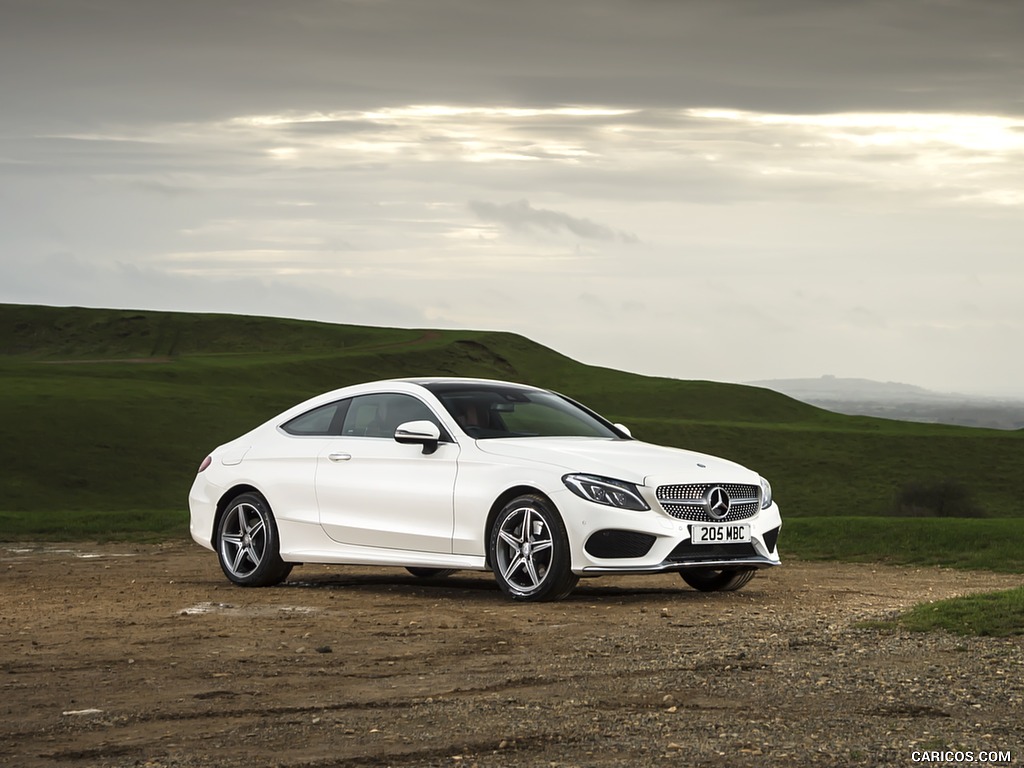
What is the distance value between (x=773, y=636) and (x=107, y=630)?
15.2ft

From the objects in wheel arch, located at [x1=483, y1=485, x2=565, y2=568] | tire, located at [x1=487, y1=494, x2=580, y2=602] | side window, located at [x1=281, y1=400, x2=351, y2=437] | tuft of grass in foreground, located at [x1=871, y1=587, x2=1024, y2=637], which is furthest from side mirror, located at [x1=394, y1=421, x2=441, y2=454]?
tuft of grass in foreground, located at [x1=871, y1=587, x2=1024, y2=637]

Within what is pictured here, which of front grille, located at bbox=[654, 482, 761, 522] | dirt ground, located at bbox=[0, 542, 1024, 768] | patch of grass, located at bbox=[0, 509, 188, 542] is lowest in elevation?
patch of grass, located at bbox=[0, 509, 188, 542]

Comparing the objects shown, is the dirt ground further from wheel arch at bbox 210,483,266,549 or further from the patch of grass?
the patch of grass

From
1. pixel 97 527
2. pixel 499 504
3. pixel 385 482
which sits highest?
pixel 385 482

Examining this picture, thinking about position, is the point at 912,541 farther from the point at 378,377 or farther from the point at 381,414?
the point at 378,377

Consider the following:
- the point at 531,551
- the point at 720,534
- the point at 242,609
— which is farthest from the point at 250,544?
the point at 720,534

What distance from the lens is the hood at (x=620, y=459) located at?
11023 mm

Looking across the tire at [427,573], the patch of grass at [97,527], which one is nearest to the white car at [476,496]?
the tire at [427,573]

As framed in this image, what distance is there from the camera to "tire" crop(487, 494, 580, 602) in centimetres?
1092

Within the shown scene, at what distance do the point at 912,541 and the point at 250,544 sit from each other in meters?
10.2

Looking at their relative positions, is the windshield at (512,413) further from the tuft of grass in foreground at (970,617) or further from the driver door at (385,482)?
the tuft of grass in foreground at (970,617)

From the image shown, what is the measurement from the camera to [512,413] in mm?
12445

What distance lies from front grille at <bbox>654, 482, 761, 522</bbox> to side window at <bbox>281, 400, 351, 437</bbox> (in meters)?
3.44

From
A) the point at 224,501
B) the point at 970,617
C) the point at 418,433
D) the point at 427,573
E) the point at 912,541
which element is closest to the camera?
the point at 970,617
